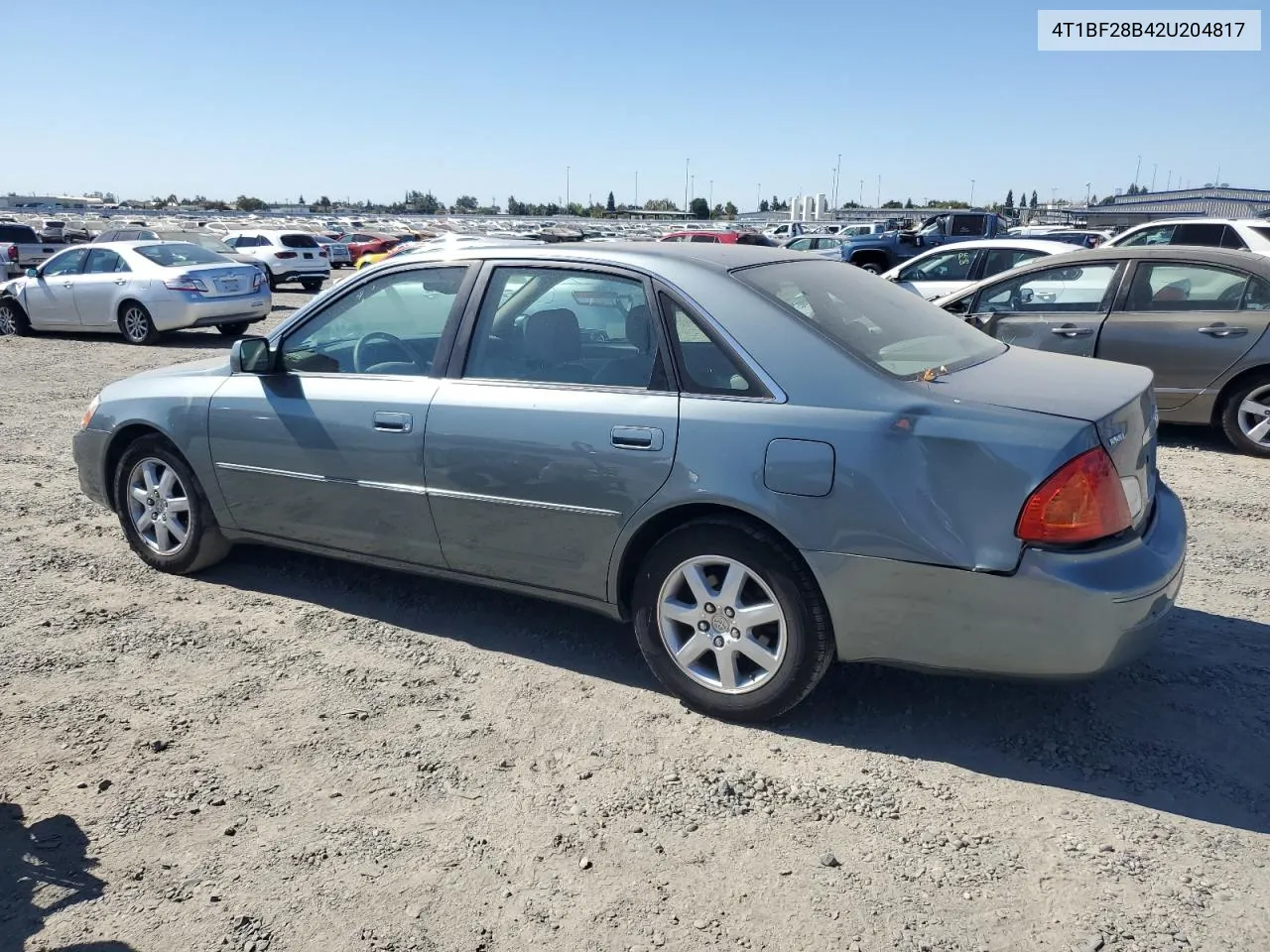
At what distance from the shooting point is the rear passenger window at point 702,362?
349 centimetres

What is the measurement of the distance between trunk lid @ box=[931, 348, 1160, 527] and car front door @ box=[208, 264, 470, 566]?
2081mm

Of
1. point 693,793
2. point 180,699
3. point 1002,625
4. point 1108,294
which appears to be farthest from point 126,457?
point 1108,294

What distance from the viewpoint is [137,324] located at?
48.4 ft

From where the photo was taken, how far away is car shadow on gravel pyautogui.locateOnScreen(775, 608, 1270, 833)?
10.5 ft

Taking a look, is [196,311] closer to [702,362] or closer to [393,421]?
[393,421]

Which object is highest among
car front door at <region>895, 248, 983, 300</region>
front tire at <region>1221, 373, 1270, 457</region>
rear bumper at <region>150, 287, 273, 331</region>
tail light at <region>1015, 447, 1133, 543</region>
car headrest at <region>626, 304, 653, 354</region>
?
car headrest at <region>626, 304, 653, 354</region>

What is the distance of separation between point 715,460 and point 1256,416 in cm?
575

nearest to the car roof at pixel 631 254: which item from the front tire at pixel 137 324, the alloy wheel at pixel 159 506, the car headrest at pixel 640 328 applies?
the car headrest at pixel 640 328

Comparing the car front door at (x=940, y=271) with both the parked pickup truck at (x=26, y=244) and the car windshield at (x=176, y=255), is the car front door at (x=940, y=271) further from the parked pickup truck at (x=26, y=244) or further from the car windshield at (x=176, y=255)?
the parked pickup truck at (x=26, y=244)

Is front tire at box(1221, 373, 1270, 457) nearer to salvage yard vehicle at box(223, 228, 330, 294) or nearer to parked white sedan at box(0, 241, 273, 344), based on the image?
parked white sedan at box(0, 241, 273, 344)

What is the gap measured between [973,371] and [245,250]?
25395mm

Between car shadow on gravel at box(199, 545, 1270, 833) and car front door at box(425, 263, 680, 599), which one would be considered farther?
car front door at box(425, 263, 680, 599)

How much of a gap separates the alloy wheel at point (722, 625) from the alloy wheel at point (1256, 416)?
555 centimetres

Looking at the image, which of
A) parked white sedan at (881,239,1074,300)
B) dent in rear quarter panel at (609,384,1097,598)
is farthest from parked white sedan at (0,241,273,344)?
dent in rear quarter panel at (609,384,1097,598)
